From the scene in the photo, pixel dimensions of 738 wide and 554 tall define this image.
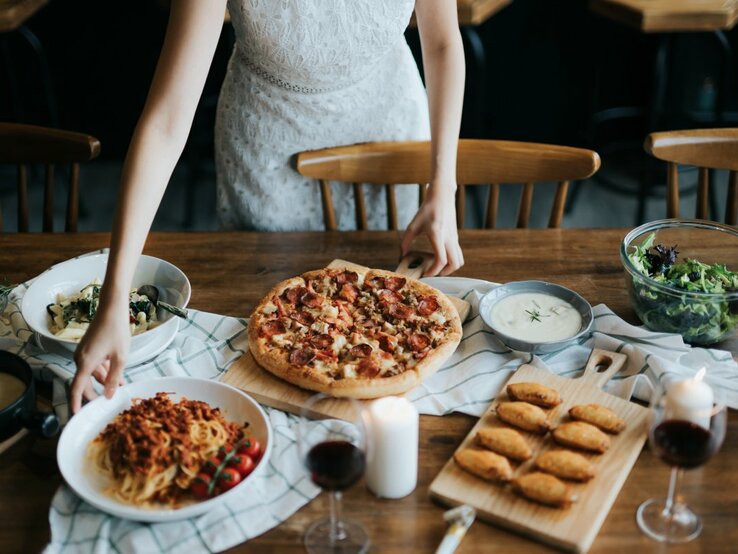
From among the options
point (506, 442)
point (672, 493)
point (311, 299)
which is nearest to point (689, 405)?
point (672, 493)

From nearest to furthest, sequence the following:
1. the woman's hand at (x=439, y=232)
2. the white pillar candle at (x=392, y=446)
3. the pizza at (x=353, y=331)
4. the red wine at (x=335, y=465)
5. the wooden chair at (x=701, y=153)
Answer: the red wine at (x=335, y=465) → the white pillar candle at (x=392, y=446) → the pizza at (x=353, y=331) → the woman's hand at (x=439, y=232) → the wooden chair at (x=701, y=153)

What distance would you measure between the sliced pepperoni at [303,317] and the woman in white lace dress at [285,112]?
322 millimetres

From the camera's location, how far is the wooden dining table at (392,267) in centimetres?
131

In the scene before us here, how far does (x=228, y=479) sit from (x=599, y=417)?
0.65 meters

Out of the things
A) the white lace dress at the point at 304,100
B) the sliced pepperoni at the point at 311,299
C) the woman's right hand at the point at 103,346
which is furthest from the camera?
the white lace dress at the point at 304,100

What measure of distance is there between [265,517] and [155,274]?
0.73m

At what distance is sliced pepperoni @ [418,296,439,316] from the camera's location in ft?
5.96

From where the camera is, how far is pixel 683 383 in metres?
1.26

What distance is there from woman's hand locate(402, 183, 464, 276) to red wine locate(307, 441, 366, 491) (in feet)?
2.55

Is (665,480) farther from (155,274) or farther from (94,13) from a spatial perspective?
(94,13)

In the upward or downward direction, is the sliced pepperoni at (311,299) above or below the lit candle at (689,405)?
below

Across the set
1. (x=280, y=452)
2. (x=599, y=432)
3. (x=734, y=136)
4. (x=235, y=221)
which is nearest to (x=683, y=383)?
(x=599, y=432)


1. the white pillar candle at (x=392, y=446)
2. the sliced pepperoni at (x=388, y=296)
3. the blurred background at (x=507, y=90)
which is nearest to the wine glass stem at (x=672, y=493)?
the white pillar candle at (x=392, y=446)

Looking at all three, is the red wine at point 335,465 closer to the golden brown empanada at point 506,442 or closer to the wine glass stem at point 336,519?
the wine glass stem at point 336,519
